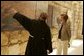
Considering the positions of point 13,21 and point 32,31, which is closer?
point 32,31

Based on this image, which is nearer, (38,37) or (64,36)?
(38,37)

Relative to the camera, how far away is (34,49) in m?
6.62

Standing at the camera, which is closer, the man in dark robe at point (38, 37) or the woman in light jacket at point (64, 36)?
the man in dark robe at point (38, 37)

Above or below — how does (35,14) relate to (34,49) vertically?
above

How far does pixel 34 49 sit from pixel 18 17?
0.86 m

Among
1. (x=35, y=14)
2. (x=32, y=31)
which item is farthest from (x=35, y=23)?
(x=35, y=14)

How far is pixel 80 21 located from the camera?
24.4 m

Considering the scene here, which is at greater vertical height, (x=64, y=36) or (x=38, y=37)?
(x=38, y=37)

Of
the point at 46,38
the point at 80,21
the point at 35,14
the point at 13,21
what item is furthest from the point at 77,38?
the point at 46,38

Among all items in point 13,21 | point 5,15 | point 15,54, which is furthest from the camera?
point 15,54

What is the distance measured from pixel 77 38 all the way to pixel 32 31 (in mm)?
17374

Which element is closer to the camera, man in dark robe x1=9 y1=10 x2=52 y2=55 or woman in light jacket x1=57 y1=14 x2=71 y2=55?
man in dark robe x1=9 y1=10 x2=52 y2=55

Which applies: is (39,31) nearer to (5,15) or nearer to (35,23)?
(35,23)

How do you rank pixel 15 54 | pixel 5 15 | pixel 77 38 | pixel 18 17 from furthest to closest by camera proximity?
pixel 77 38, pixel 15 54, pixel 5 15, pixel 18 17
